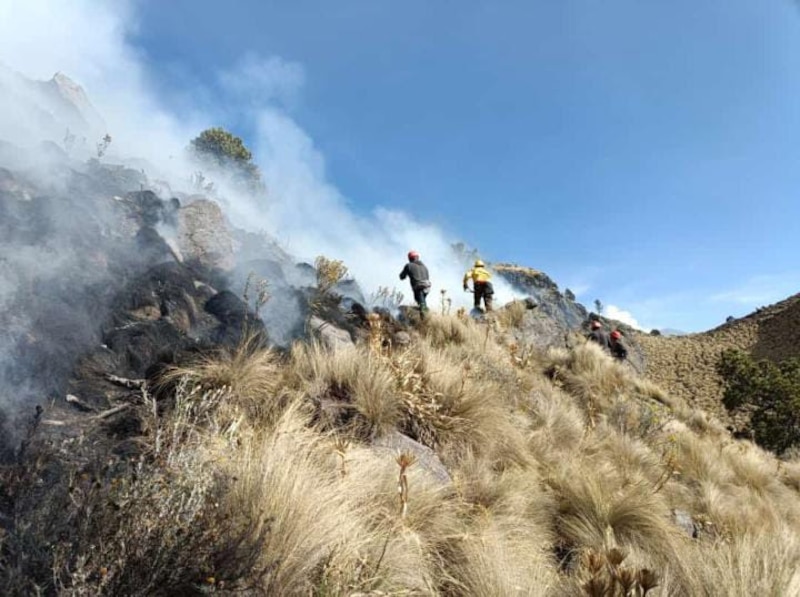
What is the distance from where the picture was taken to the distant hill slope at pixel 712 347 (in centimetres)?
2991

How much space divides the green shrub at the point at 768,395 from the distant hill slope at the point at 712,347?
29.0 ft

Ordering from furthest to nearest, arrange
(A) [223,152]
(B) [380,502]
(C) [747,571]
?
(A) [223,152] → (B) [380,502] → (C) [747,571]

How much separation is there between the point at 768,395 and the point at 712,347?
1029 inches

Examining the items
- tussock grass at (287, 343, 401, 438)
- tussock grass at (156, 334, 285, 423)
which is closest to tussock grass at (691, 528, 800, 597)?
tussock grass at (287, 343, 401, 438)

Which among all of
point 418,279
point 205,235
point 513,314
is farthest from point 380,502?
point 205,235

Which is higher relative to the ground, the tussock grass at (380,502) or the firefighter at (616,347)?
the firefighter at (616,347)

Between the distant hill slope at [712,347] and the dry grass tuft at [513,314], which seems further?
the distant hill slope at [712,347]

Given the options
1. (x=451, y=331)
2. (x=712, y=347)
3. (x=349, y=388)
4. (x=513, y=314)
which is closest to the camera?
(x=349, y=388)

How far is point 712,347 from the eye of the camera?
3834cm

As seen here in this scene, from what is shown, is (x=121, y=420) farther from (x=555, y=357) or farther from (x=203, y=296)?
(x=555, y=357)

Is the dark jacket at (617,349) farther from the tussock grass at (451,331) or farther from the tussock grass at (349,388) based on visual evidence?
the tussock grass at (349,388)

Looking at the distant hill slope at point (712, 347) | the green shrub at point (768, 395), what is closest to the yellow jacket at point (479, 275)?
the green shrub at point (768, 395)

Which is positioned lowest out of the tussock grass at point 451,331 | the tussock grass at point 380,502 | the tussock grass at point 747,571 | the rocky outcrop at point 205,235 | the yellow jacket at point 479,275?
the tussock grass at point 747,571

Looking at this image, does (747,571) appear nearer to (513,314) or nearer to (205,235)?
(513,314)
